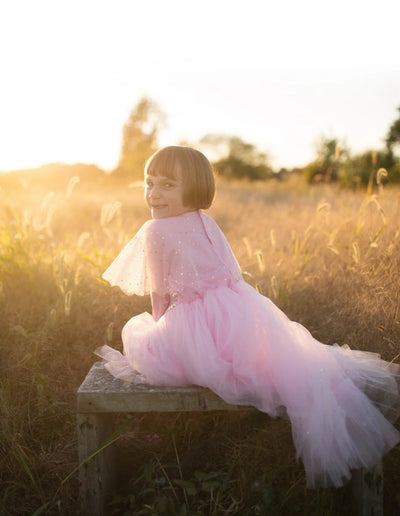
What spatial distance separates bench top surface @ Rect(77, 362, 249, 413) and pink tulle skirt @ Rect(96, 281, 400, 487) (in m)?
0.05

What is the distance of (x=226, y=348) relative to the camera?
1.84 m

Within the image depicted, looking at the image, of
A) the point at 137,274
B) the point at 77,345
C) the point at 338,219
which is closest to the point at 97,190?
the point at 338,219

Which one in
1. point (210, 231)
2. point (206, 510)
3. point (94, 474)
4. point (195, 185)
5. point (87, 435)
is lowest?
point (206, 510)

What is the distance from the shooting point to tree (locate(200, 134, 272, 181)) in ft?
88.9

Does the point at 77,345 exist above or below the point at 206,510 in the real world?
above

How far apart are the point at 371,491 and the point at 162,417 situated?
1.05 metres

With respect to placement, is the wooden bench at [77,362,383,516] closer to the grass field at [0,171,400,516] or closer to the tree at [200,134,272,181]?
the grass field at [0,171,400,516]

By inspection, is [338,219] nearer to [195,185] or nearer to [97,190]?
[195,185]

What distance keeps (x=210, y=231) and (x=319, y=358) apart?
698 millimetres

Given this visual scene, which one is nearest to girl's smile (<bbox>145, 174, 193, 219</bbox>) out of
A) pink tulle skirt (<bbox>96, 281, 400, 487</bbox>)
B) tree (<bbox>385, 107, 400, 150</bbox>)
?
pink tulle skirt (<bbox>96, 281, 400, 487</bbox>)

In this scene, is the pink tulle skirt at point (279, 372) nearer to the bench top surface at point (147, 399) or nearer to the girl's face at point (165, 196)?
the bench top surface at point (147, 399)

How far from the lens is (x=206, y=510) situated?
1.90 meters

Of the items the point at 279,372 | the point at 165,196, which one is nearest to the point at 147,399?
the point at 279,372

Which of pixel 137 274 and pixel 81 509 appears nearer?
pixel 81 509
